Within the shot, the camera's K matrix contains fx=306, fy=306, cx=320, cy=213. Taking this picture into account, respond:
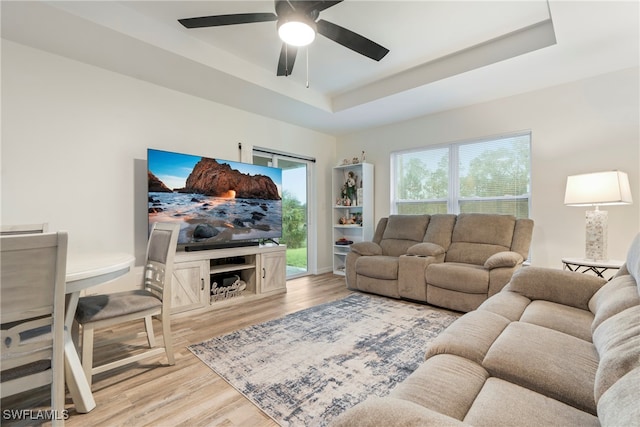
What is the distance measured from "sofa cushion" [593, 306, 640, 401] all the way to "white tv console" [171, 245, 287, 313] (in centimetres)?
309

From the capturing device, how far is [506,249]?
3426 mm

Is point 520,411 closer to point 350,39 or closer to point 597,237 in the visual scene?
point 350,39

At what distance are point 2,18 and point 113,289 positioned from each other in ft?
7.58

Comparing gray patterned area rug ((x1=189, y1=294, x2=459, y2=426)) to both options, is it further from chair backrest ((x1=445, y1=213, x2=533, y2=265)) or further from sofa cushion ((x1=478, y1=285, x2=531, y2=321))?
chair backrest ((x1=445, y1=213, x2=533, y2=265))

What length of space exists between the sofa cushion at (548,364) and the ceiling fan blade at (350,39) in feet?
6.66

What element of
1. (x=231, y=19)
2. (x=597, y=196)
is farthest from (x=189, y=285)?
(x=597, y=196)

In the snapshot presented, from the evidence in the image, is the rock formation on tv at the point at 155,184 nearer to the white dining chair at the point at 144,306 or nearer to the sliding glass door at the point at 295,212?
the white dining chair at the point at 144,306

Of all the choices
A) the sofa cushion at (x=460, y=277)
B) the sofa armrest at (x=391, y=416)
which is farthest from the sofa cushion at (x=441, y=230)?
the sofa armrest at (x=391, y=416)

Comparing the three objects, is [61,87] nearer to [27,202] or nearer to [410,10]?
[27,202]

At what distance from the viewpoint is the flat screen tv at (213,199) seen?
3.10 metres

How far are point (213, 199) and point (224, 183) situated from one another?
23 cm

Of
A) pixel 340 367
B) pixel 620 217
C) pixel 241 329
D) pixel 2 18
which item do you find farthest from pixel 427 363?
pixel 2 18

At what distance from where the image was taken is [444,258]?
372cm

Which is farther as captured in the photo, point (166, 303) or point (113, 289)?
point (113, 289)
